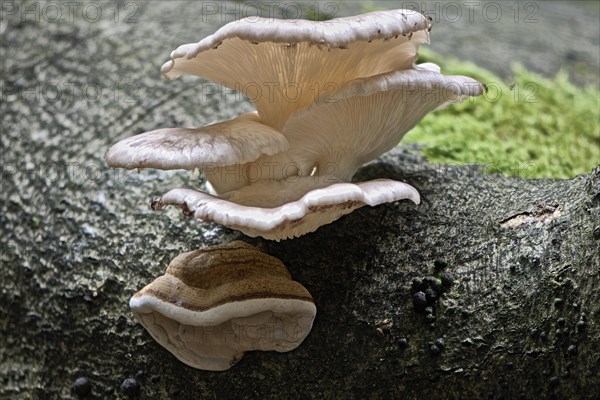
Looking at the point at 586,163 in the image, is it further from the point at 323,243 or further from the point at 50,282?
the point at 50,282

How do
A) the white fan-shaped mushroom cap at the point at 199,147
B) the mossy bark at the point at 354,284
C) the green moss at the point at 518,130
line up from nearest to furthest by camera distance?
the white fan-shaped mushroom cap at the point at 199,147, the mossy bark at the point at 354,284, the green moss at the point at 518,130

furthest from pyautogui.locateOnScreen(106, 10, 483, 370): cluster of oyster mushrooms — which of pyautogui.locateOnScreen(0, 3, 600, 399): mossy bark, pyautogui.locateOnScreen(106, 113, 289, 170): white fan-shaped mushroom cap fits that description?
pyautogui.locateOnScreen(0, 3, 600, 399): mossy bark

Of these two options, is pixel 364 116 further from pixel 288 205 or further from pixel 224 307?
pixel 224 307

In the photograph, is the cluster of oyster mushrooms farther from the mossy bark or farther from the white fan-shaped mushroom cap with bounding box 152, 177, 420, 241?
the mossy bark

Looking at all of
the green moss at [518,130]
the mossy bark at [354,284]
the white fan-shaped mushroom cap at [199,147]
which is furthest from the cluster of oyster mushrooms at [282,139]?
the green moss at [518,130]

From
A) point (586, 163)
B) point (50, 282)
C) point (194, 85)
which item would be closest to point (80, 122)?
point (194, 85)

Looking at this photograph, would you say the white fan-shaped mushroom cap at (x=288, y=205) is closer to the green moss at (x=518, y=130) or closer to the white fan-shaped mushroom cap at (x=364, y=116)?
the white fan-shaped mushroom cap at (x=364, y=116)

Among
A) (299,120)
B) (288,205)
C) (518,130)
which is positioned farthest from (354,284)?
(518,130)
